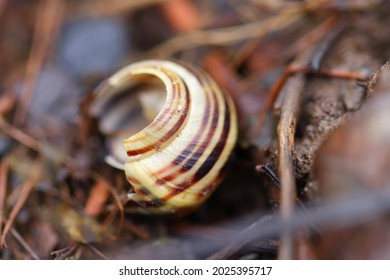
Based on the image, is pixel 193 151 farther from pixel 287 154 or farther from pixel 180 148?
pixel 287 154

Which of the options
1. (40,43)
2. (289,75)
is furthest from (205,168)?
(40,43)

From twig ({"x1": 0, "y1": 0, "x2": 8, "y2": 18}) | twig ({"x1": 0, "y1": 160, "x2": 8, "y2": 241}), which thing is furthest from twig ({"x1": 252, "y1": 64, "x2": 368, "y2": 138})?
twig ({"x1": 0, "y1": 0, "x2": 8, "y2": 18})

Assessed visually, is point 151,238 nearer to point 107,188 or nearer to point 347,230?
point 107,188

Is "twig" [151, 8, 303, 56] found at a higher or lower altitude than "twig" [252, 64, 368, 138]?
higher

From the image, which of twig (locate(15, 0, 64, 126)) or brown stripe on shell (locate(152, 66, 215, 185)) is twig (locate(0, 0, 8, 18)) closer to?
twig (locate(15, 0, 64, 126))

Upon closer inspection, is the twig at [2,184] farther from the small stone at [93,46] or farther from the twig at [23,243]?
the small stone at [93,46]
